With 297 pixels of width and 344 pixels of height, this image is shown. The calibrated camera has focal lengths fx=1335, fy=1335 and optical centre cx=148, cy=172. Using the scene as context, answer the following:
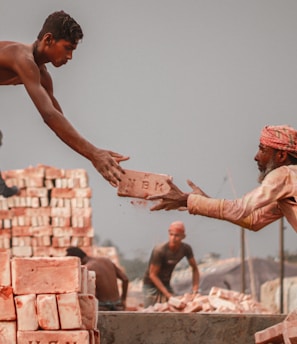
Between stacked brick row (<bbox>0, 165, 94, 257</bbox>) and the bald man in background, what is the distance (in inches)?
290

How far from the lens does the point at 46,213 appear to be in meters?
23.0

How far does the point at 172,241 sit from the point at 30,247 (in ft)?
26.8

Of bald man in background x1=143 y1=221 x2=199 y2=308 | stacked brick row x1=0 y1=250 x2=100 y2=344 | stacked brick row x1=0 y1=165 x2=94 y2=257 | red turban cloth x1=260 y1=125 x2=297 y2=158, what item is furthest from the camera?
stacked brick row x1=0 y1=165 x2=94 y2=257

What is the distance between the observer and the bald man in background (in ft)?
49.6

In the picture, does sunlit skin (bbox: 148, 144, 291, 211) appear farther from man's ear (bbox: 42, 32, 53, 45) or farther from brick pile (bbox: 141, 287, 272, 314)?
brick pile (bbox: 141, 287, 272, 314)

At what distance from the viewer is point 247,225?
26.0 feet

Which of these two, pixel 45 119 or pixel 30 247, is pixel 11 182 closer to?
pixel 30 247

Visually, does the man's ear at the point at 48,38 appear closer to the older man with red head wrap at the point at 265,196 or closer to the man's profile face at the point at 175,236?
the older man with red head wrap at the point at 265,196

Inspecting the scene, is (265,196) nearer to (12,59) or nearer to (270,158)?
(270,158)

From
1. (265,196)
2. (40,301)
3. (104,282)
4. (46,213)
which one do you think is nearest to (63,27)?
(265,196)

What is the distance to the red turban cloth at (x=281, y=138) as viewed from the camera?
25.5ft

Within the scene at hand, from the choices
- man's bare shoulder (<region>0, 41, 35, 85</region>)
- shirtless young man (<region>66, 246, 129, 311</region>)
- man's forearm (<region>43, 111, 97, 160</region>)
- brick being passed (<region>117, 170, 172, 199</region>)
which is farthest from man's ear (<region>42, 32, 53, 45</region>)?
shirtless young man (<region>66, 246, 129, 311</region>)

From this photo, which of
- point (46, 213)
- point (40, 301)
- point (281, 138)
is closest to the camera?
point (40, 301)

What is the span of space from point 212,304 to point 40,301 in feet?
19.5
